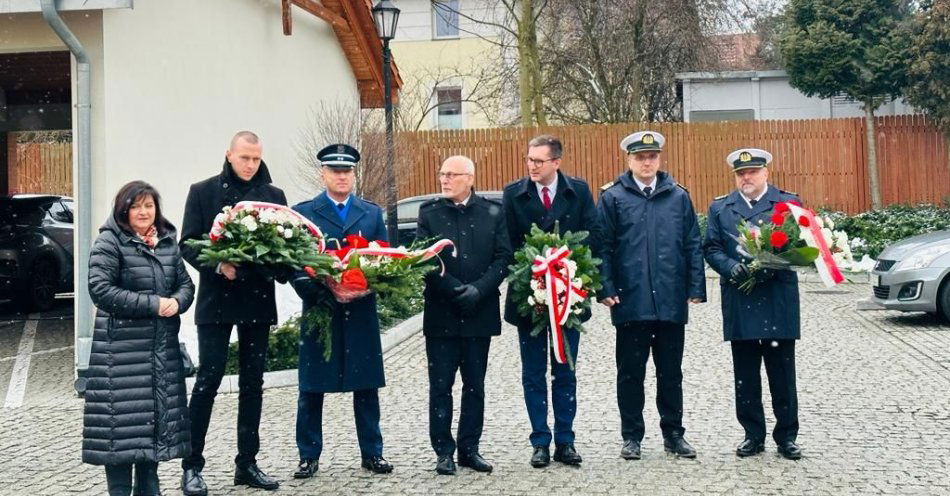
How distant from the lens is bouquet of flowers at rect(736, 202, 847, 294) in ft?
23.4

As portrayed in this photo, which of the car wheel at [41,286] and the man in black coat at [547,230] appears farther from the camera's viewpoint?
the car wheel at [41,286]

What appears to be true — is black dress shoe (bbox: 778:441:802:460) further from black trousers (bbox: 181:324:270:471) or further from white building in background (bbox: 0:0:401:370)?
white building in background (bbox: 0:0:401:370)

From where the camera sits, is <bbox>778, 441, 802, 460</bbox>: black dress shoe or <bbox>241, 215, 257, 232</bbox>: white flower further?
<bbox>778, 441, 802, 460</bbox>: black dress shoe

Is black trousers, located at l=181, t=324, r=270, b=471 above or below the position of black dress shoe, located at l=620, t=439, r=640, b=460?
above

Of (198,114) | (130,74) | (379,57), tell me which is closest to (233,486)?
(130,74)

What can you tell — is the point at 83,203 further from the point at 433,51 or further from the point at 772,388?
the point at 433,51

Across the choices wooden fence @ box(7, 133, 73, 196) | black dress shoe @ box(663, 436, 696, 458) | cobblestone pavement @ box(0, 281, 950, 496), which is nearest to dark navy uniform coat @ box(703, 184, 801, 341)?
black dress shoe @ box(663, 436, 696, 458)

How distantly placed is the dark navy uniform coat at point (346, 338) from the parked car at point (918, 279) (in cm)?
847

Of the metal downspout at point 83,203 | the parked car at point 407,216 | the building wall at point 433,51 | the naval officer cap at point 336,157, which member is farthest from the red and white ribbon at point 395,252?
the building wall at point 433,51

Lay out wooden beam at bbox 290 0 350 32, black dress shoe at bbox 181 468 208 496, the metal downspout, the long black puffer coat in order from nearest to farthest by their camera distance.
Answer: the long black puffer coat, black dress shoe at bbox 181 468 208 496, the metal downspout, wooden beam at bbox 290 0 350 32

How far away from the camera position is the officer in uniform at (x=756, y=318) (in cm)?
745

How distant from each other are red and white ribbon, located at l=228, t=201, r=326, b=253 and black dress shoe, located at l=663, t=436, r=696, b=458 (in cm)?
261

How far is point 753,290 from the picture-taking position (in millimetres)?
7551

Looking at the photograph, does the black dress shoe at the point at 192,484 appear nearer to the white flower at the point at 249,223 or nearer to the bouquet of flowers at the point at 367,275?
the bouquet of flowers at the point at 367,275
